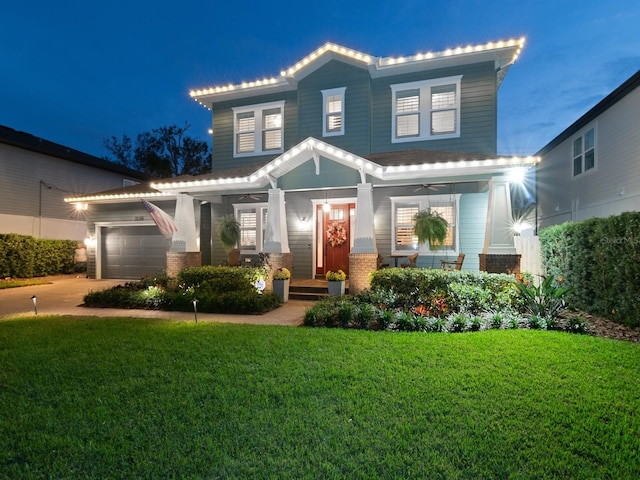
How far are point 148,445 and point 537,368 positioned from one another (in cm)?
422

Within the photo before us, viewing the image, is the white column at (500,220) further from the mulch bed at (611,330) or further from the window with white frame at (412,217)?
the mulch bed at (611,330)

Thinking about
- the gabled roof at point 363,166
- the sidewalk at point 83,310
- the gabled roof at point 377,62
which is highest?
the gabled roof at point 377,62

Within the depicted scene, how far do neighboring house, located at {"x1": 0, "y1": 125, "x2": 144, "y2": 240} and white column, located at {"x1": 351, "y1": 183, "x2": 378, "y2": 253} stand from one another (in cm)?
1226

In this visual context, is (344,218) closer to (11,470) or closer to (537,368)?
Result: (537,368)

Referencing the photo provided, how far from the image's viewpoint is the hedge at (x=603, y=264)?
5551 mm

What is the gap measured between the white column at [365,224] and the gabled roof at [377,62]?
438 cm

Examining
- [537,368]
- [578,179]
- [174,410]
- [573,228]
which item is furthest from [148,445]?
[578,179]

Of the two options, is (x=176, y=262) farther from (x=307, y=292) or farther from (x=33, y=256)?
(x=33, y=256)

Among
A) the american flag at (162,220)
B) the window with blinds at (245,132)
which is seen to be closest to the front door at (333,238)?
the window with blinds at (245,132)

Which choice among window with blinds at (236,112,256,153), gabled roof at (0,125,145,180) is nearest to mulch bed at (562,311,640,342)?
window with blinds at (236,112,256,153)

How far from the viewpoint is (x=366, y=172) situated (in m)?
8.44

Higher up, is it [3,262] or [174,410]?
[3,262]

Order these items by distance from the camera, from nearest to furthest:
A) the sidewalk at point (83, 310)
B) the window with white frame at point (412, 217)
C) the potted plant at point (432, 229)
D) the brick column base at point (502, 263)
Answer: the sidewalk at point (83, 310)
the brick column base at point (502, 263)
the potted plant at point (432, 229)
the window with white frame at point (412, 217)

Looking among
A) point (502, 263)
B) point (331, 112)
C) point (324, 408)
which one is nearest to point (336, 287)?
point (502, 263)
